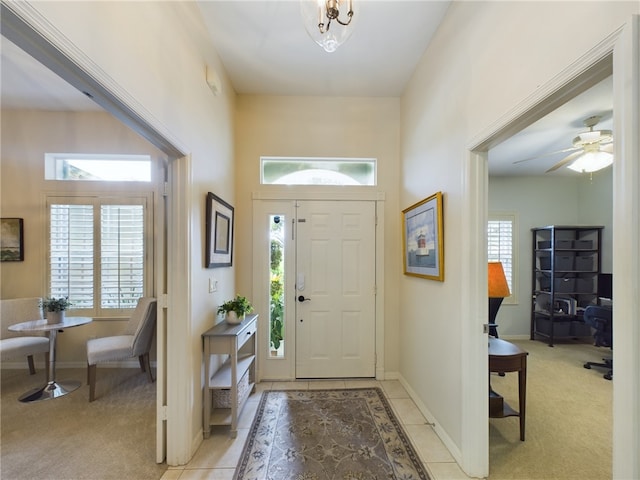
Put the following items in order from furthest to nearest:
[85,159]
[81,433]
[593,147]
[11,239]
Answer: [85,159]
[11,239]
[593,147]
[81,433]

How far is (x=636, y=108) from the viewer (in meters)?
0.89

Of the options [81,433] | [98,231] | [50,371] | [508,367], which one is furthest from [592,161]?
[50,371]

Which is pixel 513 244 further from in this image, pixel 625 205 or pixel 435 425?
pixel 625 205

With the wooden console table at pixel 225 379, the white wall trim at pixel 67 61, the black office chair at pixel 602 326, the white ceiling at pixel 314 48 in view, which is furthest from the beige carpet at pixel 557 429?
the white ceiling at pixel 314 48

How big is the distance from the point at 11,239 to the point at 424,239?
472 centimetres

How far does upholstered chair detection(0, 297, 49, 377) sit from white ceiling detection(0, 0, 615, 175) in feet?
7.66

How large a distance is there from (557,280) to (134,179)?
21.0ft

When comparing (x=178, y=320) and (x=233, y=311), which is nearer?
(x=178, y=320)

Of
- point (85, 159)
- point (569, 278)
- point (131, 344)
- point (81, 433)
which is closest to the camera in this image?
point (81, 433)

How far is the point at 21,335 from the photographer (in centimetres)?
328

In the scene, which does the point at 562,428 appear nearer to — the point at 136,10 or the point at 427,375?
the point at 427,375

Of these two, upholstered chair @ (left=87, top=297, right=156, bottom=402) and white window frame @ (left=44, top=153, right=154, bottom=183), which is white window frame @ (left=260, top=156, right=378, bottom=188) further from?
upholstered chair @ (left=87, top=297, right=156, bottom=402)

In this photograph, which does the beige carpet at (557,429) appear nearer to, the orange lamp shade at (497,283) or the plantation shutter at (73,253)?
the orange lamp shade at (497,283)

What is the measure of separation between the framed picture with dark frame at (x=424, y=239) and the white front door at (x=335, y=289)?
17.6 inches
